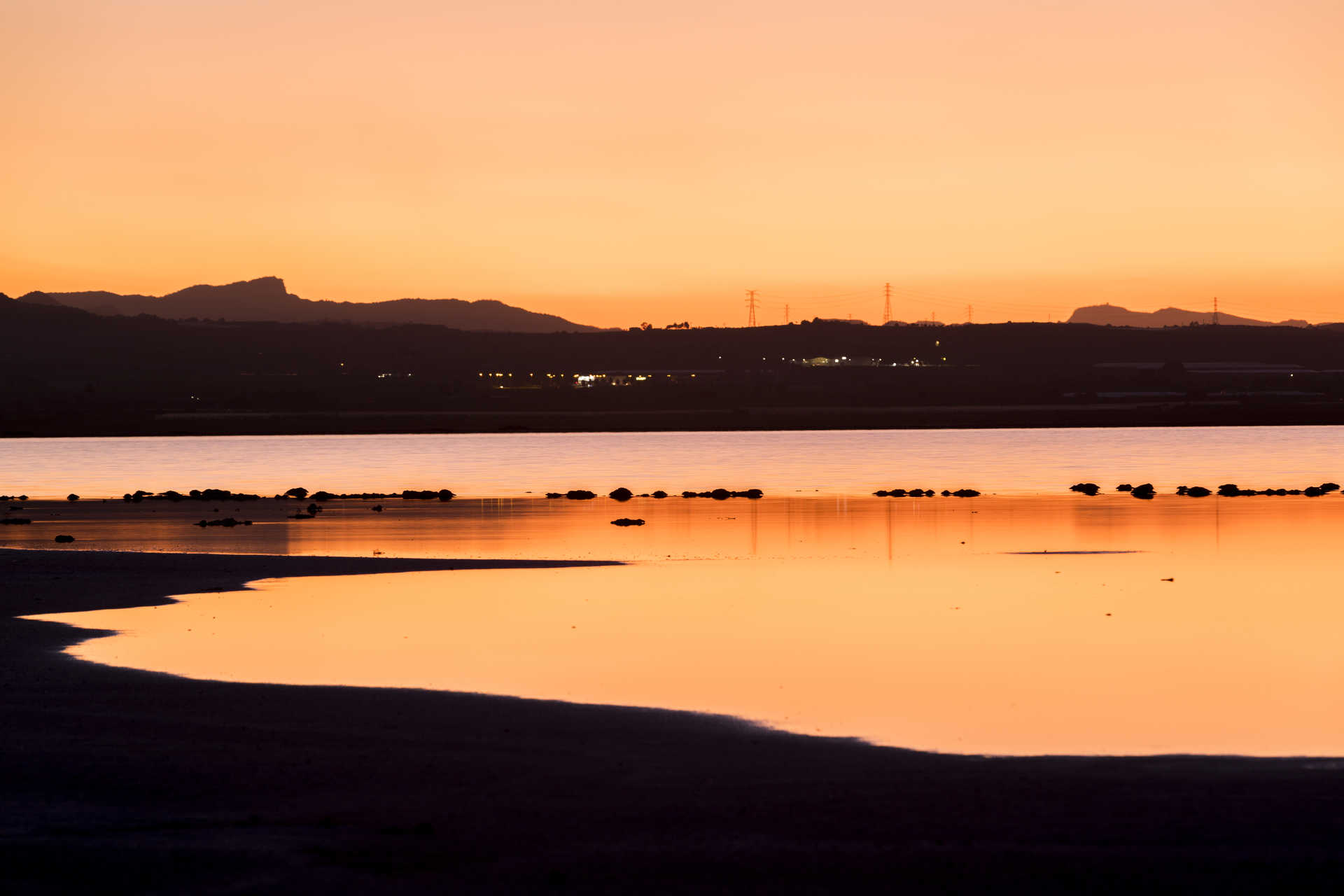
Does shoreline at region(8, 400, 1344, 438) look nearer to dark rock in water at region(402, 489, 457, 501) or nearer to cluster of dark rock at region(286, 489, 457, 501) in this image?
cluster of dark rock at region(286, 489, 457, 501)

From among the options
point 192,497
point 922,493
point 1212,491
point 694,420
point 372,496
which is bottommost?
point 1212,491

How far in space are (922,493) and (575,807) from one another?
44991mm

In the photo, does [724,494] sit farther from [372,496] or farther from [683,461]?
[683,461]

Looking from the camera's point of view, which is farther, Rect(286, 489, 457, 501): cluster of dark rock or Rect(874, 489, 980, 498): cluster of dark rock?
Rect(286, 489, 457, 501): cluster of dark rock

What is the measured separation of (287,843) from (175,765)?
9.61ft

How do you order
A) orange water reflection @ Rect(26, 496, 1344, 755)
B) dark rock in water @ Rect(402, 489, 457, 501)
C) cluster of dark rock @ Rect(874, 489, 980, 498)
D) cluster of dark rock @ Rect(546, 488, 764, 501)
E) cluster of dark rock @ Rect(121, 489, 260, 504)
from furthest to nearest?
cluster of dark rock @ Rect(121, 489, 260, 504)
dark rock in water @ Rect(402, 489, 457, 501)
cluster of dark rock @ Rect(546, 488, 764, 501)
cluster of dark rock @ Rect(874, 489, 980, 498)
orange water reflection @ Rect(26, 496, 1344, 755)

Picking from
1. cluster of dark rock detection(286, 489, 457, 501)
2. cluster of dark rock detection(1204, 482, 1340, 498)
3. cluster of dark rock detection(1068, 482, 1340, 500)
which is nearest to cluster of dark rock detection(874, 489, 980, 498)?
cluster of dark rock detection(1068, 482, 1340, 500)

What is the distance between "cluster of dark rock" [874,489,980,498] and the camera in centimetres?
5481

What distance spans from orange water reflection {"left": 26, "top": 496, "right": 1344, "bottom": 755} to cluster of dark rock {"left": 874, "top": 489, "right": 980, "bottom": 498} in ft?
54.6

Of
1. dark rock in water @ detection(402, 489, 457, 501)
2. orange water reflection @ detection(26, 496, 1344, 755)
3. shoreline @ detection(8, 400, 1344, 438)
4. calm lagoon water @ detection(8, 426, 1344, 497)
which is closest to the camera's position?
orange water reflection @ detection(26, 496, 1344, 755)

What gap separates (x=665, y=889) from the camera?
974cm

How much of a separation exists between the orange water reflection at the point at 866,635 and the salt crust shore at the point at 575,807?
1222 millimetres

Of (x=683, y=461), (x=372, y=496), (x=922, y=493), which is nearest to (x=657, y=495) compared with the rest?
(x=922, y=493)

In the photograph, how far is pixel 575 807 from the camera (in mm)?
11836
